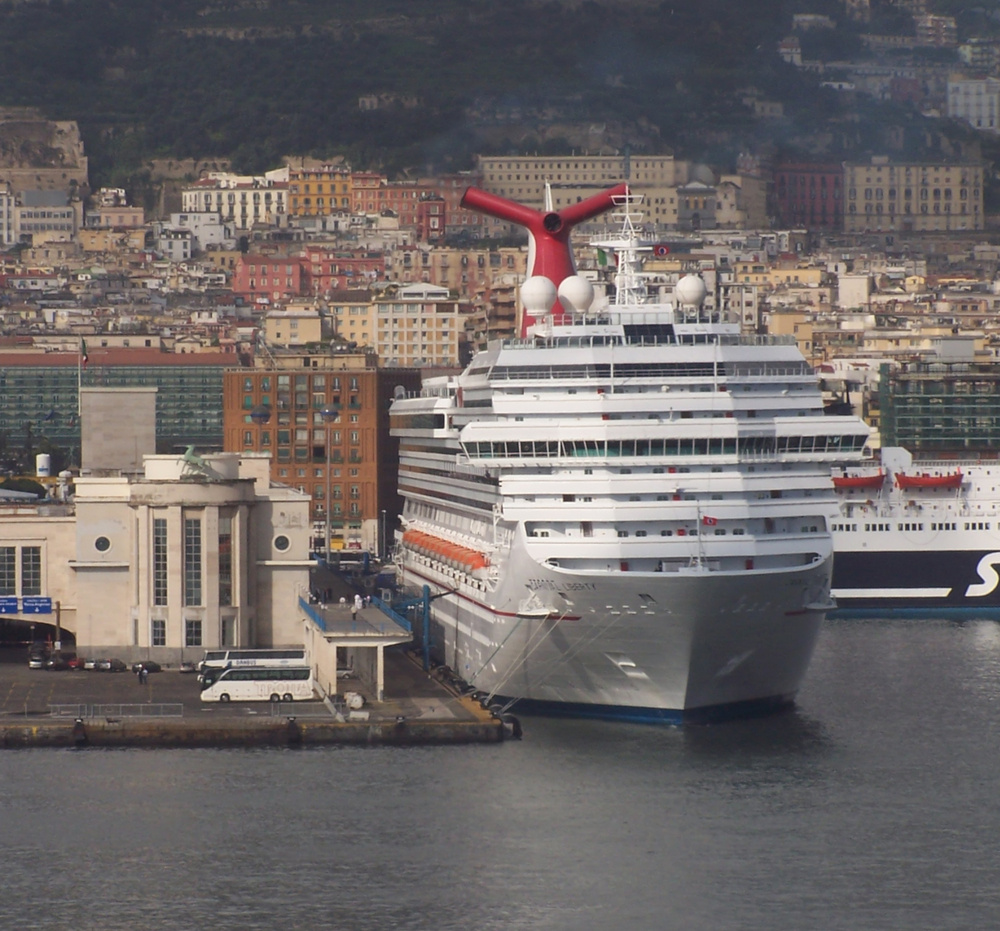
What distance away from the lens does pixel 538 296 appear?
50.7 meters

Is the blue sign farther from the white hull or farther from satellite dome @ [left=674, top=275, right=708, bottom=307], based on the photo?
satellite dome @ [left=674, top=275, right=708, bottom=307]

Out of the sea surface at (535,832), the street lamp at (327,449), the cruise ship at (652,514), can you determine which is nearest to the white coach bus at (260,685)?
the cruise ship at (652,514)

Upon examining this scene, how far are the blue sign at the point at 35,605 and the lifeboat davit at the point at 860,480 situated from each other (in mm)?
26919

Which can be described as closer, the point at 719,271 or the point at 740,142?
the point at 719,271

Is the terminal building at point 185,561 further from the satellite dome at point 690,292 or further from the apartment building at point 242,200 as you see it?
the apartment building at point 242,200

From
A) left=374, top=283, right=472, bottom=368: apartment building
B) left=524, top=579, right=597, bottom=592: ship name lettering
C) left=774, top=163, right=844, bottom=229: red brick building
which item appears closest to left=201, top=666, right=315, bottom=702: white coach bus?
left=524, top=579, right=597, bottom=592: ship name lettering

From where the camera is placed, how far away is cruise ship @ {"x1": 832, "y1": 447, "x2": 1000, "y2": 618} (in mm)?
74562

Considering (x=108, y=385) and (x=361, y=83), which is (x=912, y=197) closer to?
(x=361, y=83)

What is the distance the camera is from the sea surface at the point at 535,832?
35031 mm

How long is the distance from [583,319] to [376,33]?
149 m

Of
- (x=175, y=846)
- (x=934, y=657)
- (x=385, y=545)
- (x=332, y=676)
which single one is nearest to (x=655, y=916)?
(x=175, y=846)

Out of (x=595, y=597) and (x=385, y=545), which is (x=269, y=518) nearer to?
(x=595, y=597)

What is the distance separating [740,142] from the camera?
627 ft

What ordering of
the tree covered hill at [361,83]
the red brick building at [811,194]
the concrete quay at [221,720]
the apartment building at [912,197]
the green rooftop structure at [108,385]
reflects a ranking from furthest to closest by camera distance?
the red brick building at [811,194], the apartment building at [912,197], the tree covered hill at [361,83], the green rooftop structure at [108,385], the concrete quay at [221,720]
